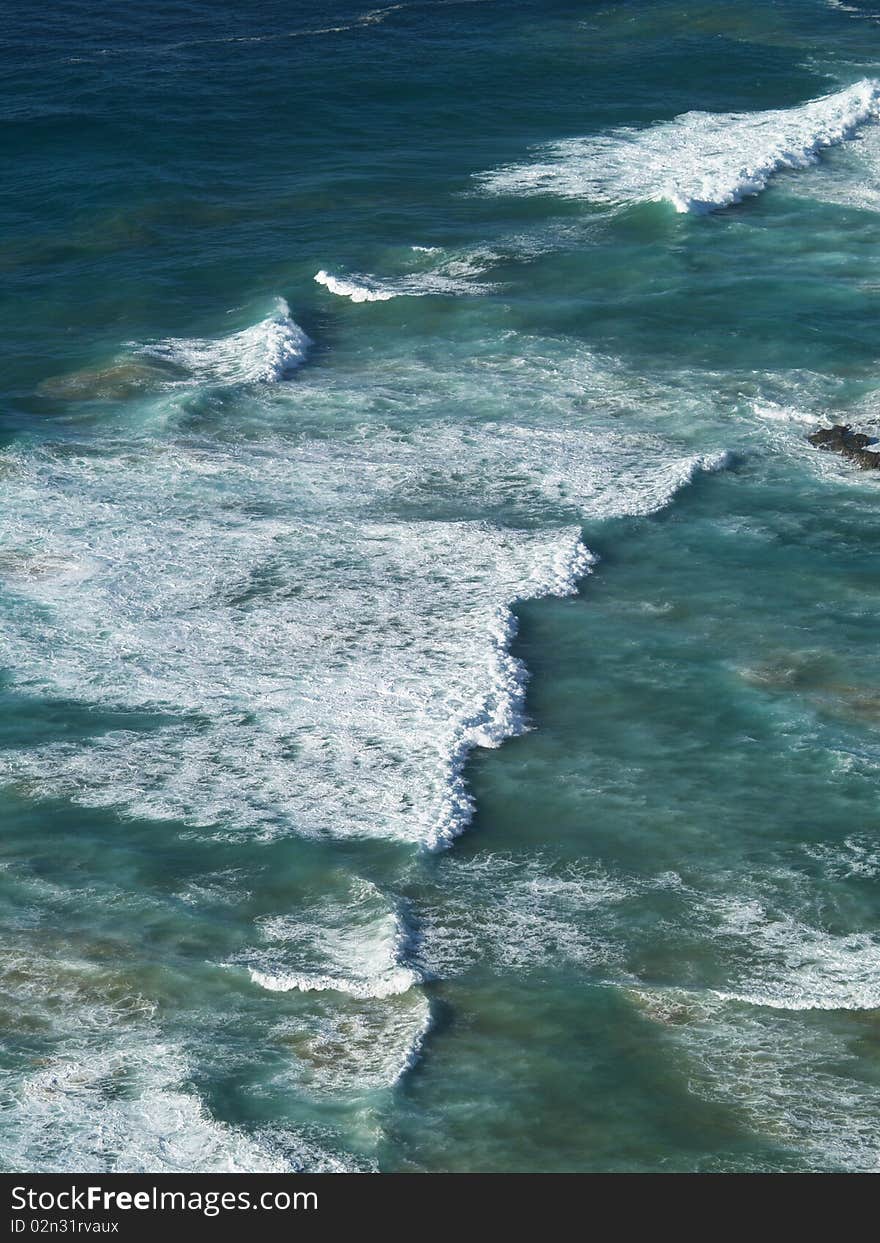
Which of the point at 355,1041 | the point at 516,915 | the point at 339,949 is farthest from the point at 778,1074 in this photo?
the point at 339,949

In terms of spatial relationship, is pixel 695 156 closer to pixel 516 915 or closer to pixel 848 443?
pixel 848 443

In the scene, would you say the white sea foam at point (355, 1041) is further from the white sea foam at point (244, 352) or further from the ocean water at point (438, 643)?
the white sea foam at point (244, 352)

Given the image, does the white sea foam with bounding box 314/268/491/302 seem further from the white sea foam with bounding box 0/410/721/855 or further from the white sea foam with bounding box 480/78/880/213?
the white sea foam with bounding box 0/410/721/855

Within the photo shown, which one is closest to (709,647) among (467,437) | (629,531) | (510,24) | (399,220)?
(629,531)

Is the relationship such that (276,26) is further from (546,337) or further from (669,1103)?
(669,1103)

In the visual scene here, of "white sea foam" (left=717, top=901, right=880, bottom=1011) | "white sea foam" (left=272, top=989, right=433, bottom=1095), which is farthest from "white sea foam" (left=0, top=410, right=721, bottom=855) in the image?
"white sea foam" (left=717, top=901, right=880, bottom=1011)
